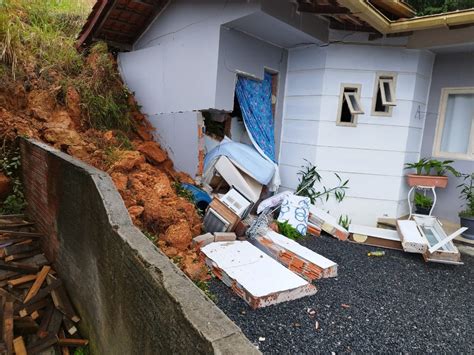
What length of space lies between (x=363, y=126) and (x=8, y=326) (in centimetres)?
592

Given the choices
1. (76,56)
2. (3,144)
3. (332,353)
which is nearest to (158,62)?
(76,56)

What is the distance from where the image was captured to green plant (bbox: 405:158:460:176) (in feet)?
19.1

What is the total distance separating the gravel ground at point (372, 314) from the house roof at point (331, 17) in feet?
12.0

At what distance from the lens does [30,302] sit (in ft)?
12.1

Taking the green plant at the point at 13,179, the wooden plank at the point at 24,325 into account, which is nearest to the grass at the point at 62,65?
the green plant at the point at 13,179

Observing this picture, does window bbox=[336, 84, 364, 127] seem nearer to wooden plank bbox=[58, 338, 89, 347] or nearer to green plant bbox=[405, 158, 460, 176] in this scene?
green plant bbox=[405, 158, 460, 176]

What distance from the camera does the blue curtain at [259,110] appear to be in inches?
227

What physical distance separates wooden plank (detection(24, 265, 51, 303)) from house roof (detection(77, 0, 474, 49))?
469 cm

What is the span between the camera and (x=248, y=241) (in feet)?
15.5

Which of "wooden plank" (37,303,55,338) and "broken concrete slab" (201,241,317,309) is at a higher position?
"broken concrete slab" (201,241,317,309)

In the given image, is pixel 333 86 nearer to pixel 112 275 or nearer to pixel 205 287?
pixel 205 287

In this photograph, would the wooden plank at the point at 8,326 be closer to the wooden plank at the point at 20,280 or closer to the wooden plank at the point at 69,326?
the wooden plank at the point at 20,280

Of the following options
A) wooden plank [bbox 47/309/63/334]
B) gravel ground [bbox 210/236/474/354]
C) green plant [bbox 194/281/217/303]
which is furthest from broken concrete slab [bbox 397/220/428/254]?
wooden plank [bbox 47/309/63/334]

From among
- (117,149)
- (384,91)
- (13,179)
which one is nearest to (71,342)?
(117,149)
